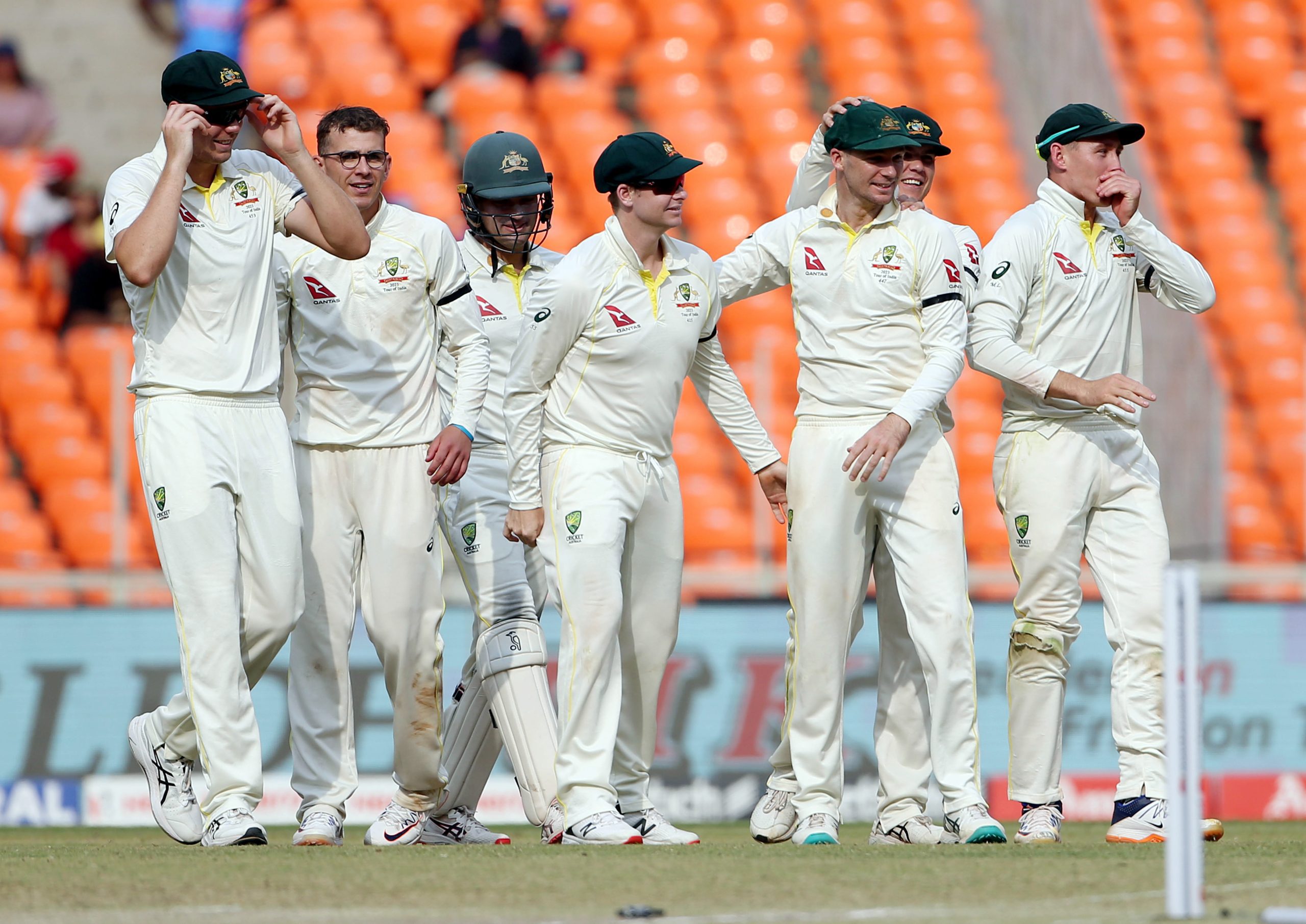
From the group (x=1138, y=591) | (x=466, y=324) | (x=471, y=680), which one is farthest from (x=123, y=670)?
(x=1138, y=591)

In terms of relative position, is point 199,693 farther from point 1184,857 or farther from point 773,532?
point 773,532

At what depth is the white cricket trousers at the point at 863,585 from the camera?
589 centimetres

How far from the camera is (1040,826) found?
6062mm

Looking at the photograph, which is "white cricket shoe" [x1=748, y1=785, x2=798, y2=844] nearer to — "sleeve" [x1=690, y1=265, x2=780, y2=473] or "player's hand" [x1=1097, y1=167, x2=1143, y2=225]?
"sleeve" [x1=690, y1=265, x2=780, y2=473]

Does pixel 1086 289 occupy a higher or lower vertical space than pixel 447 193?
lower

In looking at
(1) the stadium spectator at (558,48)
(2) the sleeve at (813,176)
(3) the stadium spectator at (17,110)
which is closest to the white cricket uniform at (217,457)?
(2) the sleeve at (813,176)

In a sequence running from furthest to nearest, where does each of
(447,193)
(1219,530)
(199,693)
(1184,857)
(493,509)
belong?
1. (447,193)
2. (1219,530)
3. (493,509)
4. (199,693)
5. (1184,857)

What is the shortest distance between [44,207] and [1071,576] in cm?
962

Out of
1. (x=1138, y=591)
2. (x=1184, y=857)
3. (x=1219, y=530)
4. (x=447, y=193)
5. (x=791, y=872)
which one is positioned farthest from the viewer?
(x=447, y=193)

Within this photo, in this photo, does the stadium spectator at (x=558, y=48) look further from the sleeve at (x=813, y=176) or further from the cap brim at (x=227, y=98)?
the cap brim at (x=227, y=98)

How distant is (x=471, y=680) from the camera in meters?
6.79

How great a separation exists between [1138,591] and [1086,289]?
1022 mm

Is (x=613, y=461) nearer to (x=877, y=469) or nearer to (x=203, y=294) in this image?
(x=877, y=469)

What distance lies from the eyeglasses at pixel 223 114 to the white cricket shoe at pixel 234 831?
2072 mm
